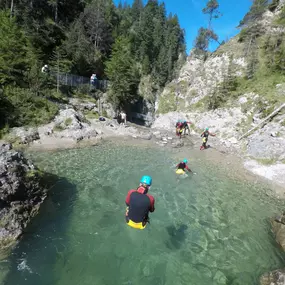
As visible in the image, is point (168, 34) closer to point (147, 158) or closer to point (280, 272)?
point (147, 158)

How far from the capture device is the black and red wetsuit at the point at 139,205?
6.86 m

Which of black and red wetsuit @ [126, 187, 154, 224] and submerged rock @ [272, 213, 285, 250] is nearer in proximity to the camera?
black and red wetsuit @ [126, 187, 154, 224]

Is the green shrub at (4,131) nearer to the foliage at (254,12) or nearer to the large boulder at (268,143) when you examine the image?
the large boulder at (268,143)

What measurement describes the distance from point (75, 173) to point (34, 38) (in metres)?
34.0

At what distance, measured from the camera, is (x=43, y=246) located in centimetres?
796

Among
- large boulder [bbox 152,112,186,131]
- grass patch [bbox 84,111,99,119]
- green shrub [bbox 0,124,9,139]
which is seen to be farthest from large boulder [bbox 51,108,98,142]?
large boulder [bbox 152,112,186,131]

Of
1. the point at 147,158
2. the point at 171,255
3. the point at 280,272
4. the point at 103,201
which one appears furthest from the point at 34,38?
the point at 280,272

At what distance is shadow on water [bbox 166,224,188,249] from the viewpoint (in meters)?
9.00

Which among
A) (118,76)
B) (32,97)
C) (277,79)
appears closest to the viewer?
(32,97)

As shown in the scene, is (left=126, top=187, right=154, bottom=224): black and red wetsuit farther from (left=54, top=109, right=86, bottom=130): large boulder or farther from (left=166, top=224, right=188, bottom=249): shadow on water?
(left=54, top=109, right=86, bottom=130): large boulder

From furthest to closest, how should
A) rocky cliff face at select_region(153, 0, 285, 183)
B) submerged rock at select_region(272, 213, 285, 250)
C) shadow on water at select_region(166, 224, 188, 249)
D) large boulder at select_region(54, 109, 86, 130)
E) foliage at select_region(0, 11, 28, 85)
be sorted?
foliage at select_region(0, 11, 28, 85) → large boulder at select_region(54, 109, 86, 130) → rocky cliff face at select_region(153, 0, 285, 183) → submerged rock at select_region(272, 213, 285, 250) → shadow on water at select_region(166, 224, 188, 249)

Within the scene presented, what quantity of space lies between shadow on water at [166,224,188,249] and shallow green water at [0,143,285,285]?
A: 48mm

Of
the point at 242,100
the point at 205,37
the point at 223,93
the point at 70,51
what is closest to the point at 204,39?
the point at 205,37

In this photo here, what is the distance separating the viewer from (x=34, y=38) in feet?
120
